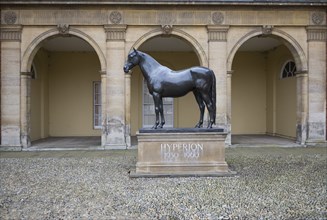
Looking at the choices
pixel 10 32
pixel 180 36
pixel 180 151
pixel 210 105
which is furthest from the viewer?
pixel 180 36

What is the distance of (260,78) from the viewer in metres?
15.4

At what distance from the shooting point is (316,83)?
1108cm

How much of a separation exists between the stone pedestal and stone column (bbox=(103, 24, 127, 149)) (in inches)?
174

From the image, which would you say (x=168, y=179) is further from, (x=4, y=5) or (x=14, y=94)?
(x=4, y=5)

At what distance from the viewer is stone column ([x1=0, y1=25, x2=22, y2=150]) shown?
10.6 metres

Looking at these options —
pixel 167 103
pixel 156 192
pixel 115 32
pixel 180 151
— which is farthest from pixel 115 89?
pixel 156 192

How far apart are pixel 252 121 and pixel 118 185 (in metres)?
11.1

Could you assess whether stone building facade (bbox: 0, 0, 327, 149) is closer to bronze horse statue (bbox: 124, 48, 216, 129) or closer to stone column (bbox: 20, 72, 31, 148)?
stone column (bbox: 20, 72, 31, 148)

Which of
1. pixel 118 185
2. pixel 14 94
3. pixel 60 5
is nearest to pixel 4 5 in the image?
pixel 60 5

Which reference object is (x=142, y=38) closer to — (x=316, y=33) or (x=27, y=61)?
(x=27, y=61)

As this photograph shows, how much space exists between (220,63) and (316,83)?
3.71 m

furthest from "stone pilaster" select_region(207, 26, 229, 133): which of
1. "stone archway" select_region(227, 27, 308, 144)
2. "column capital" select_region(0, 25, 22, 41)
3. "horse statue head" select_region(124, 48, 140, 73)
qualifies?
"column capital" select_region(0, 25, 22, 41)

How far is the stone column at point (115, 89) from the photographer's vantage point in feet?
35.2

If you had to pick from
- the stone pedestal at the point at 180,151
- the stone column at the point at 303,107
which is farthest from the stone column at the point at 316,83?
the stone pedestal at the point at 180,151
